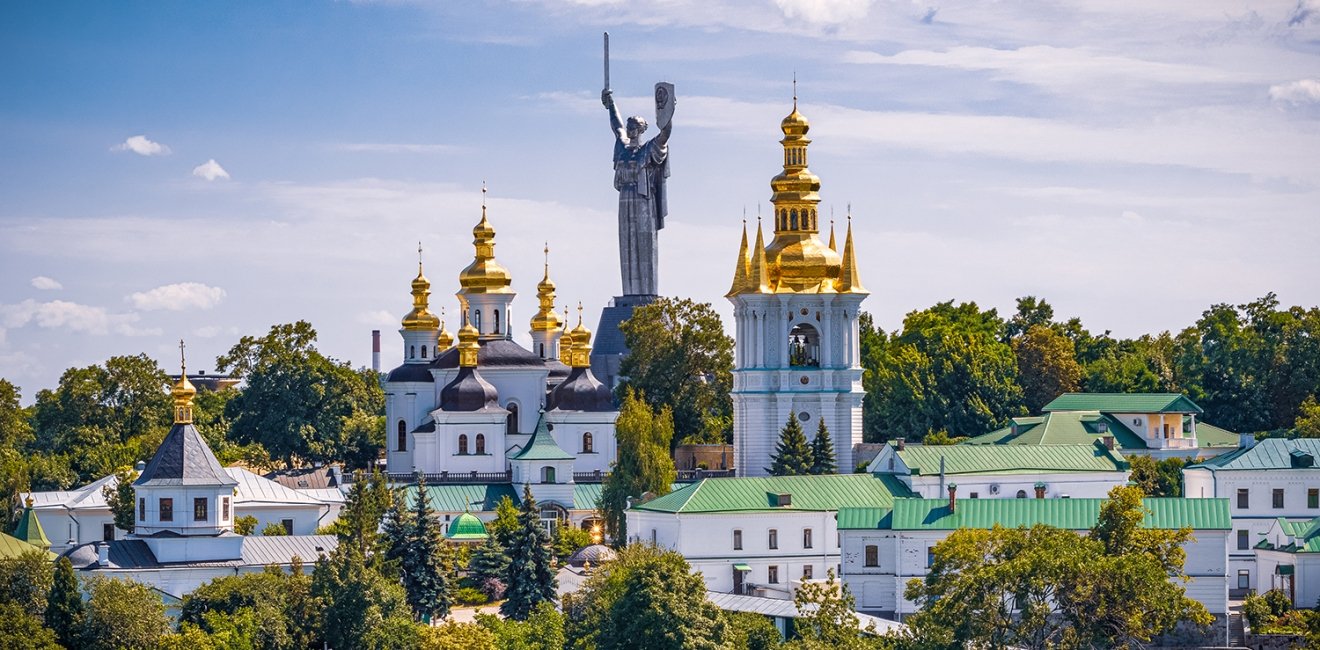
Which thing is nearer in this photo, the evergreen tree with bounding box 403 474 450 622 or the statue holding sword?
the evergreen tree with bounding box 403 474 450 622

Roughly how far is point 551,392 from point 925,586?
102 ft

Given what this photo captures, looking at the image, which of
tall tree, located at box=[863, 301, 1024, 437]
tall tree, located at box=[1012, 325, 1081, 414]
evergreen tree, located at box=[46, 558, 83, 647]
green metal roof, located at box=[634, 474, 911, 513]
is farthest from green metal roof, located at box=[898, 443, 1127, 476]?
evergreen tree, located at box=[46, 558, 83, 647]

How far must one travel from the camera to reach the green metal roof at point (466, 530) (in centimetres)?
7881

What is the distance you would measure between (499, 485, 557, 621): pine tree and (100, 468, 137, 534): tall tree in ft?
32.4

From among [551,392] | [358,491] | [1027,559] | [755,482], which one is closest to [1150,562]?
[1027,559]

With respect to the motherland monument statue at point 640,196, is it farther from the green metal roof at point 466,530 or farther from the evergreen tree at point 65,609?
the evergreen tree at point 65,609

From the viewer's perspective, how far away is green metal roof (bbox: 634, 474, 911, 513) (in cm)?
7331

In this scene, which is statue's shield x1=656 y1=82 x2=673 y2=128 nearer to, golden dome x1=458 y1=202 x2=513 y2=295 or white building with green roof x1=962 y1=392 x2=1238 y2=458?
golden dome x1=458 y1=202 x2=513 y2=295

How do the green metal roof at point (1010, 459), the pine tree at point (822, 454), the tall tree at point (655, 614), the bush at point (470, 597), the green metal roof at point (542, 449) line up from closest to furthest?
1. the tall tree at point (655, 614)
2. the bush at point (470, 597)
3. the green metal roof at point (1010, 459)
4. the pine tree at point (822, 454)
5. the green metal roof at point (542, 449)

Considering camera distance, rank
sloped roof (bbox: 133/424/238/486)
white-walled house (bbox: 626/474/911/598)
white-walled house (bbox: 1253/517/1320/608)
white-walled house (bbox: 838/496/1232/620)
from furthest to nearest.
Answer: white-walled house (bbox: 626/474/911/598) < white-walled house (bbox: 1253/517/1320/608) < white-walled house (bbox: 838/496/1232/620) < sloped roof (bbox: 133/424/238/486)

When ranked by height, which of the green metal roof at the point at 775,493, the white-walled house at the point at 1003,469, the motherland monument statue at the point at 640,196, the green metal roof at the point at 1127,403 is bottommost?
the green metal roof at the point at 775,493

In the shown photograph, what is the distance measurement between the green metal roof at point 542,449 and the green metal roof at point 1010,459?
1096cm

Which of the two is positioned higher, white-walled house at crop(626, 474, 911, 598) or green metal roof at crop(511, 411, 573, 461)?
green metal roof at crop(511, 411, 573, 461)

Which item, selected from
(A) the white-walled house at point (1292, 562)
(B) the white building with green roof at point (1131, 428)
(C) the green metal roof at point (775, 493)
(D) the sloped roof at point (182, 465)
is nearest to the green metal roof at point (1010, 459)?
(C) the green metal roof at point (775, 493)
